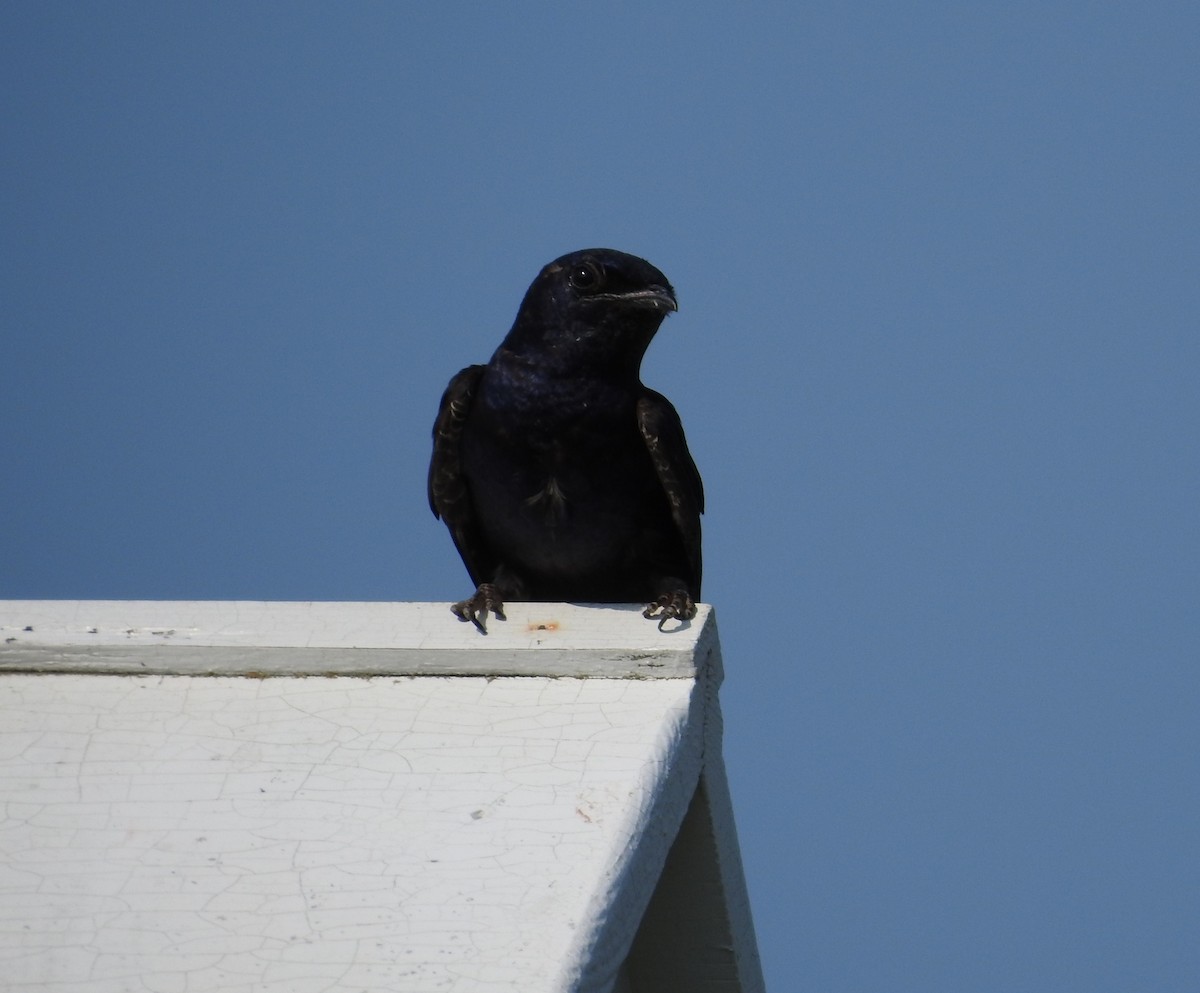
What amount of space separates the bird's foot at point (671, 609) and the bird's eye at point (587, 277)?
156cm

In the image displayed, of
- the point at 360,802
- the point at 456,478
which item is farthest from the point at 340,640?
the point at 456,478

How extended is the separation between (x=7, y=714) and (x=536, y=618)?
907 mm

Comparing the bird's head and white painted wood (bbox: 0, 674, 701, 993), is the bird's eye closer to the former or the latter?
the bird's head

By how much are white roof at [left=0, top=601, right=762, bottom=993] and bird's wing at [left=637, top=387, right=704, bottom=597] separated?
1582 mm

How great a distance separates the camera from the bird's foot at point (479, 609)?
3.29 metres

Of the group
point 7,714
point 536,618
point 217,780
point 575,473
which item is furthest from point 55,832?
point 575,473

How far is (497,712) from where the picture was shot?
301cm

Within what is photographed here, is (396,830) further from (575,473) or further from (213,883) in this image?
(575,473)

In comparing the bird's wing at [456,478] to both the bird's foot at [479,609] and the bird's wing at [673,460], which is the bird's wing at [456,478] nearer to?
the bird's wing at [673,460]

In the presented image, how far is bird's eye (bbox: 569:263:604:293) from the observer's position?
16.5 ft

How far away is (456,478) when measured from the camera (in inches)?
205

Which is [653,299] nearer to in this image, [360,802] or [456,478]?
[456,478]

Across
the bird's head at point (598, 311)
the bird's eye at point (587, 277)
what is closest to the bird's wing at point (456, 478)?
the bird's head at point (598, 311)

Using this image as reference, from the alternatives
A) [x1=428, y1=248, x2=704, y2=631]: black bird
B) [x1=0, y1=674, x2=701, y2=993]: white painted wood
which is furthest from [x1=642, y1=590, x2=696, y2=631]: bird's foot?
[x1=428, y1=248, x2=704, y2=631]: black bird
